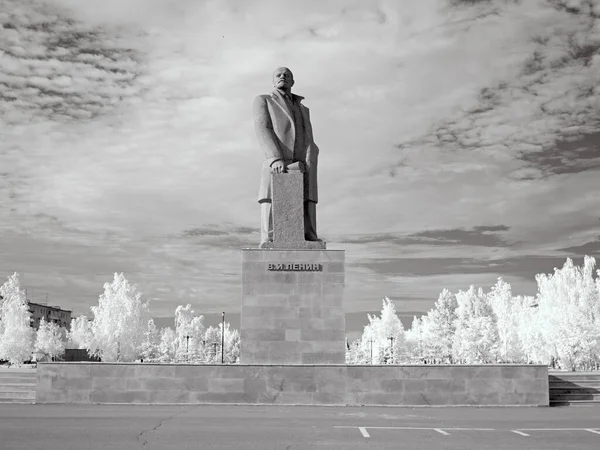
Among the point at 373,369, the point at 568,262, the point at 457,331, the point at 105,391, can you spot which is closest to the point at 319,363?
the point at 373,369

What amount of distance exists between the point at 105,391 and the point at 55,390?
1.45m

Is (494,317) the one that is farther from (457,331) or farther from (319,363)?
(319,363)

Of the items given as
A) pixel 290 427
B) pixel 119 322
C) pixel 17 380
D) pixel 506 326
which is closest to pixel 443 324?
pixel 506 326

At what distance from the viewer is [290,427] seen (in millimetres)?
12648

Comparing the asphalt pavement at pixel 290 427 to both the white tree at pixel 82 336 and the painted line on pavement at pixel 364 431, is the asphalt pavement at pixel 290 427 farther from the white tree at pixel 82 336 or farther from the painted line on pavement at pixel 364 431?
the white tree at pixel 82 336

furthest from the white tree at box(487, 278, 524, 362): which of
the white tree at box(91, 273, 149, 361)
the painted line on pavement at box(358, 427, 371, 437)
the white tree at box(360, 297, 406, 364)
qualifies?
the painted line on pavement at box(358, 427, 371, 437)

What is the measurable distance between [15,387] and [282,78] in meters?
12.9

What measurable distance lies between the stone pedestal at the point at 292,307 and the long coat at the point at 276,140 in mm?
2300

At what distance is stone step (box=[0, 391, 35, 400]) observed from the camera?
747 inches

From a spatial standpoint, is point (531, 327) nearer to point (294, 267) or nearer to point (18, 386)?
point (294, 267)

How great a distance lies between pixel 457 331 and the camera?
3243 inches

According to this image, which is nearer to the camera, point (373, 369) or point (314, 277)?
point (373, 369)

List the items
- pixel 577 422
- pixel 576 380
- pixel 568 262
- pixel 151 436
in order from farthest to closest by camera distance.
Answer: pixel 568 262 < pixel 576 380 < pixel 577 422 < pixel 151 436

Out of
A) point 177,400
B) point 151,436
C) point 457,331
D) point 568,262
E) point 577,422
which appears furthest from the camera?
point 568,262
